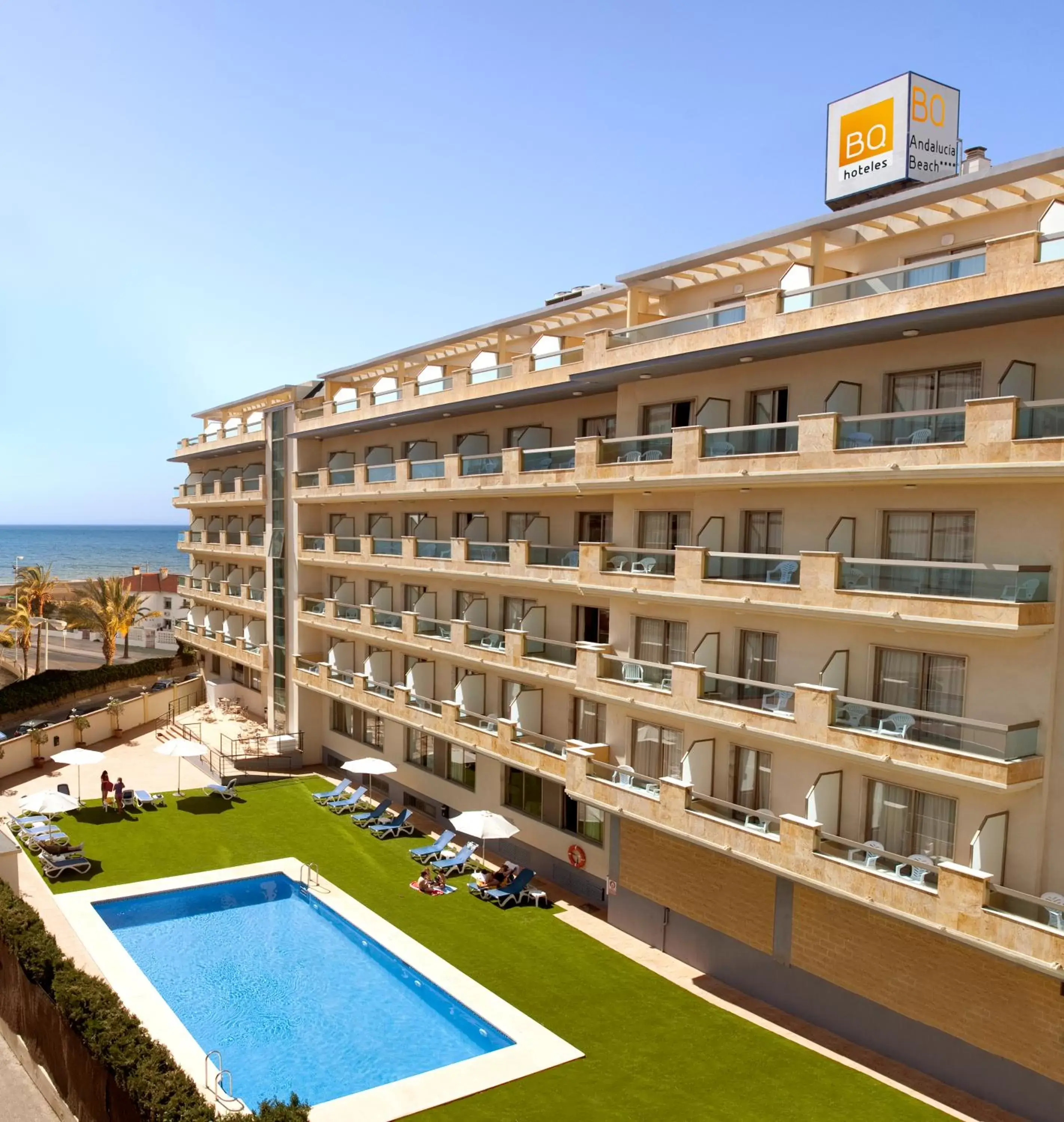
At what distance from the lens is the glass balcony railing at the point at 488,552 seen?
30578 mm

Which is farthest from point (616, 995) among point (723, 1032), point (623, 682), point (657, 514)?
point (657, 514)

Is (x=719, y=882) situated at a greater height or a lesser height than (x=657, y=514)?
lesser

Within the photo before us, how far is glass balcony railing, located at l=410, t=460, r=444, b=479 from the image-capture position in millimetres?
33531

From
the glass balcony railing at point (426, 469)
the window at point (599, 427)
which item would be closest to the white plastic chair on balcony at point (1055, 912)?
the window at point (599, 427)

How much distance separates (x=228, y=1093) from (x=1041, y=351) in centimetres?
2025

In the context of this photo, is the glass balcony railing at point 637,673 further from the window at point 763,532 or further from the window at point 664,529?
the window at point 763,532

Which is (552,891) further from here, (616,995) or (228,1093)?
Result: (228,1093)

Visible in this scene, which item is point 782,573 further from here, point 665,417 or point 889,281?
point 889,281

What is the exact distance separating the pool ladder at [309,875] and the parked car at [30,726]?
1829cm

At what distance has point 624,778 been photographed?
963 inches

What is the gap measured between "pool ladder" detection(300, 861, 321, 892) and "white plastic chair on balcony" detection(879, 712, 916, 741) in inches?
706

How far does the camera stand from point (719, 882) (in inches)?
887

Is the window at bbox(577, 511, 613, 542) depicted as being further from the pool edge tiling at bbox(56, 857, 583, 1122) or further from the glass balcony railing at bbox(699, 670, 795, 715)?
the pool edge tiling at bbox(56, 857, 583, 1122)

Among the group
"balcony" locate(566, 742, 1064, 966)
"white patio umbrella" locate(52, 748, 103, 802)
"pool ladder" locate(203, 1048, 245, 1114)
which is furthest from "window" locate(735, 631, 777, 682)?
"white patio umbrella" locate(52, 748, 103, 802)
